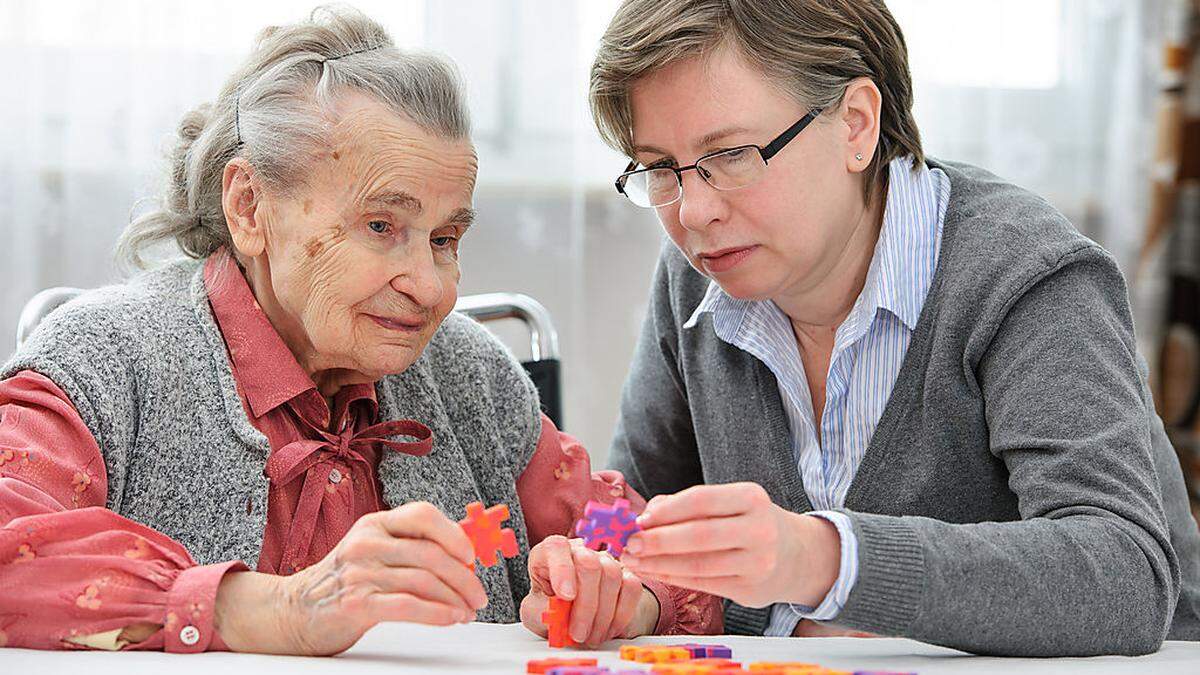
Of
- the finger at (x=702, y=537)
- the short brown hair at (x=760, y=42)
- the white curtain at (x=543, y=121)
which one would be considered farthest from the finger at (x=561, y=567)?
the white curtain at (x=543, y=121)

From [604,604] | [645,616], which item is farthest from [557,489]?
[604,604]

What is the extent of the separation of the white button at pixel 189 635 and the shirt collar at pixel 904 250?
86 cm

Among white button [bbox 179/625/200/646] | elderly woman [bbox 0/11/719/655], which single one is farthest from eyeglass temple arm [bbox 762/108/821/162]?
white button [bbox 179/625/200/646]

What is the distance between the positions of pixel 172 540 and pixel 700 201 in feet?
2.26

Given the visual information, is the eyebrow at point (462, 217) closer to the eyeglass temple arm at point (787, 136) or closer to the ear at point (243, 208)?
the ear at point (243, 208)

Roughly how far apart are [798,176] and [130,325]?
30.6 inches

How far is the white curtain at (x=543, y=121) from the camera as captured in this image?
2494 millimetres

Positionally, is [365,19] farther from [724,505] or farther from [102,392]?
[724,505]

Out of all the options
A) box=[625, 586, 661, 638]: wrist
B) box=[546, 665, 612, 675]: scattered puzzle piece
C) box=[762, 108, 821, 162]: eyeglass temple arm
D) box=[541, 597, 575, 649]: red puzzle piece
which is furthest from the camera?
box=[762, 108, 821, 162]: eyeglass temple arm

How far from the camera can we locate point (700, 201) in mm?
1528

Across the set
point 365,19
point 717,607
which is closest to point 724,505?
point 717,607

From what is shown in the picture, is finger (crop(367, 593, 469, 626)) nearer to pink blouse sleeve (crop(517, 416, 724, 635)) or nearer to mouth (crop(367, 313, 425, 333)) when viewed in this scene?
mouth (crop(367, 313, 425, 333))

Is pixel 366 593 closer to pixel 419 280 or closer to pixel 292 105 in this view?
pixel 419 280

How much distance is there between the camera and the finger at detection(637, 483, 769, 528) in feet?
3.66
